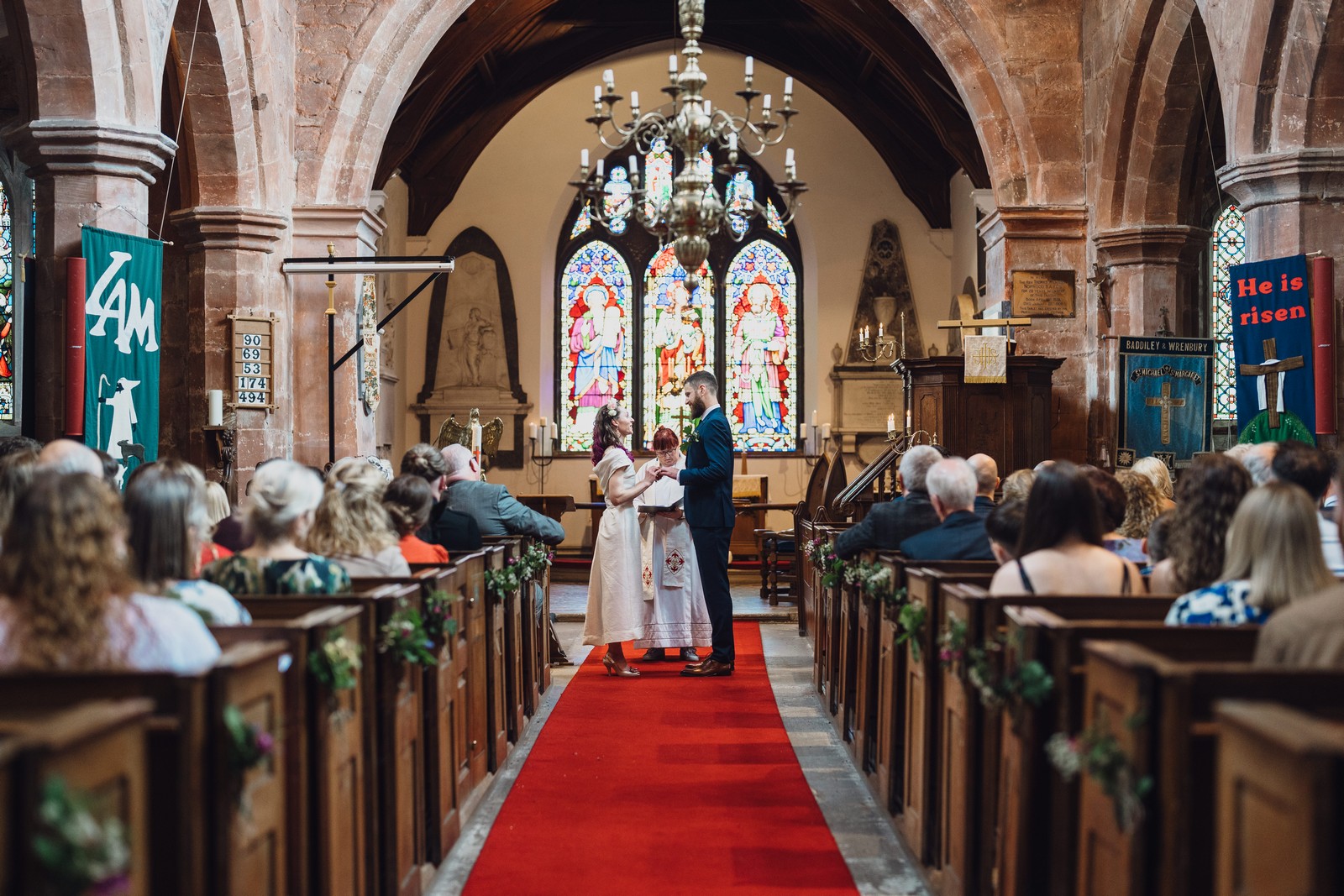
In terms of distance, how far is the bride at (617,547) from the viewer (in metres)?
6.93

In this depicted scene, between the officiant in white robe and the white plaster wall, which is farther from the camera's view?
the white plaster wall

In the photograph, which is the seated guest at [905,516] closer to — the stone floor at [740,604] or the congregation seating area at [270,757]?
the congregation seating area at [270,757]

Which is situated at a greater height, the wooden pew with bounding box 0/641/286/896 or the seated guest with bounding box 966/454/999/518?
the seated guest with bounding box 966/454/999/518

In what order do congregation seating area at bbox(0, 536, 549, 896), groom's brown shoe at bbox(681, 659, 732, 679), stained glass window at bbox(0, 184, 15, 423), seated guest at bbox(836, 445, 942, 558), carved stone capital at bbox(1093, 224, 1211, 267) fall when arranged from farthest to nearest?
1. stained glass window at bbox(0, 184, 15, 423)
2. carved stone capital at bbox(1093, 224, 1211, 267)
3. groom's brown shoe at bbox(681, 659, 732, 679)
4. seated guest at bbox(836, 445, 942, 558)
5. congregation seating area at bbox(0, 536, 549, 896)

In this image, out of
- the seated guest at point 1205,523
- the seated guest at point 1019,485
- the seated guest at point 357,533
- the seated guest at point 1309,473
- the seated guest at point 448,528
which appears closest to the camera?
the seated guest at point 1205,523

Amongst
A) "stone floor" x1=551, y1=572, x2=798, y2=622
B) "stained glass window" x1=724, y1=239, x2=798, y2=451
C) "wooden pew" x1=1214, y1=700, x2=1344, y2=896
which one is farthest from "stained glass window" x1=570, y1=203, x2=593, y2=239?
"wooden pew" x1=1214, y1=700, x2=1344, y2=896

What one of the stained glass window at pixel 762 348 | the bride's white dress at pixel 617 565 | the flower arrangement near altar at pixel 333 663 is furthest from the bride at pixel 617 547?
A: the stained glass window at pixel 762 348

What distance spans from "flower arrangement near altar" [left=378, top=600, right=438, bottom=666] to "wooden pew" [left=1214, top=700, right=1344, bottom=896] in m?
1.90

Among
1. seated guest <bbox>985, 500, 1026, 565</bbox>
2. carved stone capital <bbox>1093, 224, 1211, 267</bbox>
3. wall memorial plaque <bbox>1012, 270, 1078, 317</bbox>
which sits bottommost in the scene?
seated guest <bbox>985, 500, 1026, 565</bbox>

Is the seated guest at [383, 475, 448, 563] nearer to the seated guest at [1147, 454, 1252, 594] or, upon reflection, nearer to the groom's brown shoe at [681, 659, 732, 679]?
the seated guest at [1147, 454, 1252, 594]

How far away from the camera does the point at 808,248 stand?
16391mm

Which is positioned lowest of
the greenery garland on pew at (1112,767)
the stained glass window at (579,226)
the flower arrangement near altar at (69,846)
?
the greenery garland on pew at (1112,767)

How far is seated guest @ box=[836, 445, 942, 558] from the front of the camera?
4.85 meters

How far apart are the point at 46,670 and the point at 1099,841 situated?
1.85 metres
